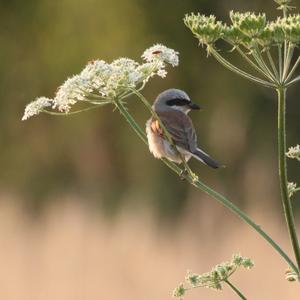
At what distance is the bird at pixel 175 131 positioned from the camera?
4812 mm

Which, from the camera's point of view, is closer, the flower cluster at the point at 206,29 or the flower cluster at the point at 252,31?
the flower cluster at the point at 252,31

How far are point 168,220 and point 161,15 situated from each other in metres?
3.96

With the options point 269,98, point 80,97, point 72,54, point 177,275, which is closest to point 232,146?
point 269,98

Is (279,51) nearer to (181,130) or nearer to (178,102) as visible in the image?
(181,130)

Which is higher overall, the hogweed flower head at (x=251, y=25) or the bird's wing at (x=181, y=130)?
the bird's wing at (x=181, y=130)

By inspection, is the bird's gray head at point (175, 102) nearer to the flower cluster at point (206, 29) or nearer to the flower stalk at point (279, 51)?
the flower cluster at point (206, 29)

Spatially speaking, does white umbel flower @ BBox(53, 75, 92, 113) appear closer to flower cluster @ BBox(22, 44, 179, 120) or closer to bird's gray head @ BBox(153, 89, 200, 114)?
flower cluster @ BBox(22, 44, 179, 120)

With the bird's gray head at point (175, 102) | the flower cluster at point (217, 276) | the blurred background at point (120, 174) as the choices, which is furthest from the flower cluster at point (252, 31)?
the blurred background at point (120, 174)

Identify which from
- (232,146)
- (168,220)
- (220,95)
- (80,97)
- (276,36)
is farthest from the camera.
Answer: (220,95)

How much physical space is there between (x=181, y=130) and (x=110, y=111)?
1055 centimetres

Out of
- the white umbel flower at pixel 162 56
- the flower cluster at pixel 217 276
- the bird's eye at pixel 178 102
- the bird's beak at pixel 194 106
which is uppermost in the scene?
the bird's eye at pixel 178 102

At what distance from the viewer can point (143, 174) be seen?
14711mm

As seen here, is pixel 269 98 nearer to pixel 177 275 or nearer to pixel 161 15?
pixel 161 15


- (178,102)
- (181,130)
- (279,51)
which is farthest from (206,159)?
(279,51)
